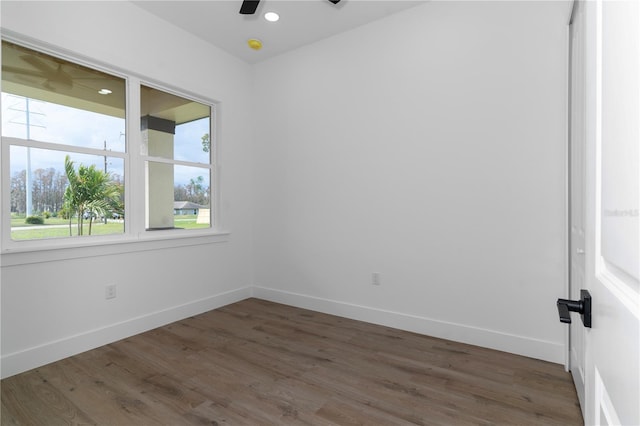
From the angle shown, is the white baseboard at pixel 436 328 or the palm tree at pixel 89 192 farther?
the palm tree at pixel 89 192

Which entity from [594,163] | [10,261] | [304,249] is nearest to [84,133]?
[10,261]

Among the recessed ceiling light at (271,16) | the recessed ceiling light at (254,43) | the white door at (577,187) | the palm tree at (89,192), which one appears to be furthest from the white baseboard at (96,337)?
the white door at (577,187)

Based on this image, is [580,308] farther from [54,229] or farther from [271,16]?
[271,16]

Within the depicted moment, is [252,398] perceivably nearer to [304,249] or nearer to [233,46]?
[304,249]

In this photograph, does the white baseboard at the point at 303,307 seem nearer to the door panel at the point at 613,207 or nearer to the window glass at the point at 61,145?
the window glass at the point at 61,145

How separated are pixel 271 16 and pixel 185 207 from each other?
2.17 m

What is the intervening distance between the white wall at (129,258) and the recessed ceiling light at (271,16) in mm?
882

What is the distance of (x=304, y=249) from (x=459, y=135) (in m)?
2.01

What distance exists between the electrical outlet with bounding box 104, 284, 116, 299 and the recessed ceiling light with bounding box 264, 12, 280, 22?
2.87 m

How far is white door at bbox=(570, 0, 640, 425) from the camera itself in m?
0.42

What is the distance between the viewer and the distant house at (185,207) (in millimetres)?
3576

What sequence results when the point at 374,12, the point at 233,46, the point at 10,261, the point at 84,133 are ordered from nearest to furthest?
the point at 10,261 → the point at 84,133 → the point at 374,12 → the point at 233,46

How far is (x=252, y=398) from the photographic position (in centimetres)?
201

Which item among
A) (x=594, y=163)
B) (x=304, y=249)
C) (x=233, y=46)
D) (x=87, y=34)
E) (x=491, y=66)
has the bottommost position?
(x=304, y=249)
